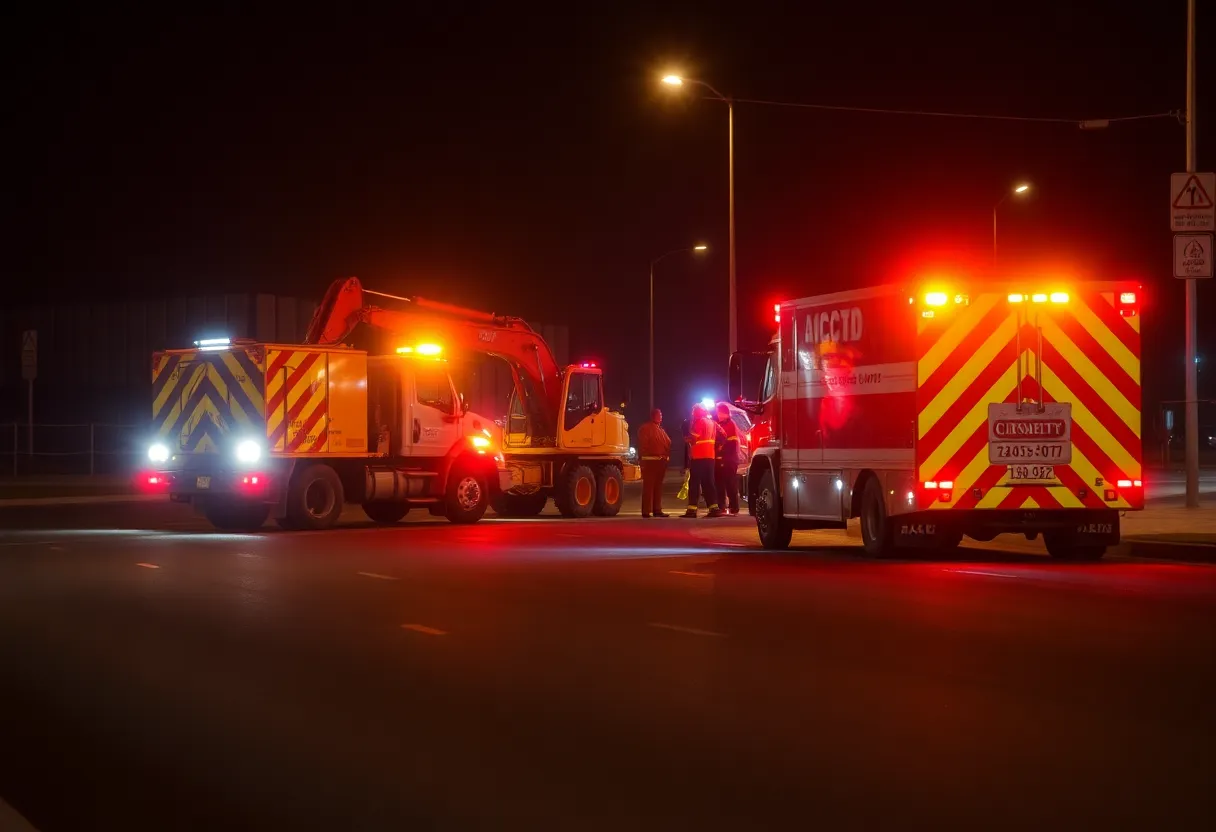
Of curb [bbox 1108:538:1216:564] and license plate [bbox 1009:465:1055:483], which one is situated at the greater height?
license plate [bbox 1009:465:1055:483]

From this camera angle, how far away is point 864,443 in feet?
60.9

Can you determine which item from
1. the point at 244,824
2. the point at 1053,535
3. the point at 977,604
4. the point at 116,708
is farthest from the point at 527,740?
the point at 1053,535

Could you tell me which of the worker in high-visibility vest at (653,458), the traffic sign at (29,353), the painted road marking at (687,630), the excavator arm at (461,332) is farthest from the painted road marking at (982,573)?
the traffic sign at (29,353)

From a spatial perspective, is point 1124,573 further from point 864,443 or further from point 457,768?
point 457,768

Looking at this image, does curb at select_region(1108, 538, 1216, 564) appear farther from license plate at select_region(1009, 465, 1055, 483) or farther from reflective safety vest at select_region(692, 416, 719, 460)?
reflective safety vest at select_region(692, 416, 719, 460)

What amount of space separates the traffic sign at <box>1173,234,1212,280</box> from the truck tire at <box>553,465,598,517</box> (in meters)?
11.8

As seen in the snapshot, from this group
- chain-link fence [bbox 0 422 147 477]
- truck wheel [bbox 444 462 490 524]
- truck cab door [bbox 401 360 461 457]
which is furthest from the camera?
chain-link fence [bbox 0 422 147 477]

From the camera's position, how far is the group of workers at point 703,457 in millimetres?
28797

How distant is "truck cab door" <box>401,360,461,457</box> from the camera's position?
27.0m

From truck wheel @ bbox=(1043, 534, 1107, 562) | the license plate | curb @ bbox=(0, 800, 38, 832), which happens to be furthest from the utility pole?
curb @ bbox=(0, 800, 38, 832)

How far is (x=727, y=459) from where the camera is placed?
29062mm

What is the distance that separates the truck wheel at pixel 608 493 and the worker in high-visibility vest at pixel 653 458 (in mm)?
1191

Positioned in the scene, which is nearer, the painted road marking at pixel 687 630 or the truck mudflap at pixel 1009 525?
the painted road marking at pixel 687 630

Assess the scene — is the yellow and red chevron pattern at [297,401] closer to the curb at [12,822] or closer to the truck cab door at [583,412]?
the truck cab door at [583,412]
